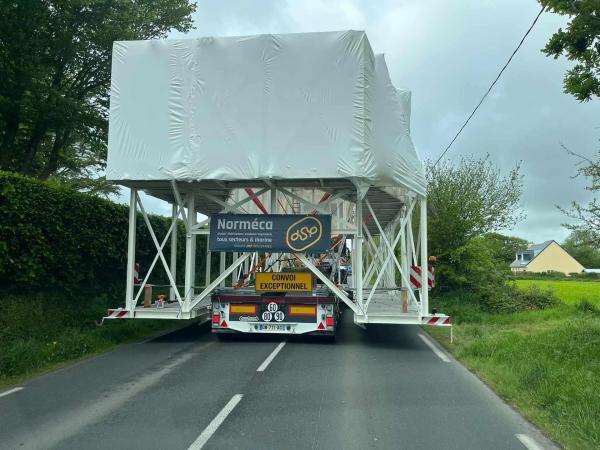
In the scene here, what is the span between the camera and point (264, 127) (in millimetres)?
11359

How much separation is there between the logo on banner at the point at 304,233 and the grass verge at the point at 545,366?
3695 mm

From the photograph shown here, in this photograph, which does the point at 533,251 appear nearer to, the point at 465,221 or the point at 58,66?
the point at 465,221

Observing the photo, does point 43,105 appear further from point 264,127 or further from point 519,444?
point 519,444

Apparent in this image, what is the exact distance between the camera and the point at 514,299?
705 inches

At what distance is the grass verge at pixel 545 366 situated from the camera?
227 inches

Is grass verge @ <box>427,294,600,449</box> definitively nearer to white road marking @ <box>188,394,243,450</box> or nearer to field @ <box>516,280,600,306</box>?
white road marking @ <box>188,394,243,450</box>

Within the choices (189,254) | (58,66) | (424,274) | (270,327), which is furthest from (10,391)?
(58,66)

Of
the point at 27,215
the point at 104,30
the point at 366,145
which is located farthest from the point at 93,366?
the point at 104,30

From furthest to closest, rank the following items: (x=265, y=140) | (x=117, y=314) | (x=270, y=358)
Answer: (x=117, y=314) < (x=265, y=140) < (x=270, y=358)

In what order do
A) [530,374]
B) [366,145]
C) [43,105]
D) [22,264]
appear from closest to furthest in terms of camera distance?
1. [530,374]
2. [22,264]
3. [366,145]
4. [43,105]

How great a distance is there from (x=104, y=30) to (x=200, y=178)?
725cm

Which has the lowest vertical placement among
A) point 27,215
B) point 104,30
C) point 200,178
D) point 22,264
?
point 22,264

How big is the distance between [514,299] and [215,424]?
14624 mm

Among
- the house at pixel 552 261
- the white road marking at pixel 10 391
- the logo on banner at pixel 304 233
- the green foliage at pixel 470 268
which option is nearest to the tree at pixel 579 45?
the logo on banner at pixel 304 233
